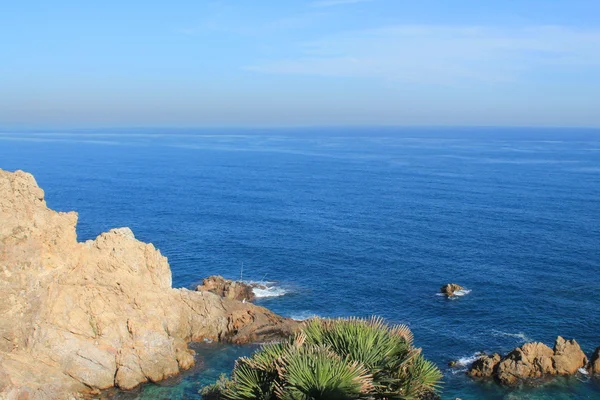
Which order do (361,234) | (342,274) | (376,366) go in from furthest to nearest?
(361,234), (342,274), (376,366)

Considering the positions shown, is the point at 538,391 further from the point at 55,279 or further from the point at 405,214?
the point at 405,214

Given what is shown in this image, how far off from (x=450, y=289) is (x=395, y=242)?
2016 cm

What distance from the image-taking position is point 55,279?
42250 millimetres

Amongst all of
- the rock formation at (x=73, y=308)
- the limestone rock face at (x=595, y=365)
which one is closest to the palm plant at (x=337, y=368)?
the rock formation at (x=73, y=308)

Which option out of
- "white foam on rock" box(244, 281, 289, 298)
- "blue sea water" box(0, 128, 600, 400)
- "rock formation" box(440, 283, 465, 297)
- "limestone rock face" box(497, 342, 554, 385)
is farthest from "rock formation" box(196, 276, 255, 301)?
"limestone rock face" box(497, 342, 554, 385)

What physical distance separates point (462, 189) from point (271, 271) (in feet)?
215

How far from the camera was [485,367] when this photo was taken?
45.4m

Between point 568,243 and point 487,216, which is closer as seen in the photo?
point 568,243

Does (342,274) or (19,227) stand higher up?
(19,227)

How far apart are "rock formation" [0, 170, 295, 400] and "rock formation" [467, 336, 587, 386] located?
23.7 m

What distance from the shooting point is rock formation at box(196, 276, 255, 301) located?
60.4m

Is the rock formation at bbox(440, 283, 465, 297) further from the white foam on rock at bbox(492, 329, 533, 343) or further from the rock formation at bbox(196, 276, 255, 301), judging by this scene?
the rock formation at bbox(196, 276, 255, 301)

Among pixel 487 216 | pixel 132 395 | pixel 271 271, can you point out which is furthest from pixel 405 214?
pixel 132 395

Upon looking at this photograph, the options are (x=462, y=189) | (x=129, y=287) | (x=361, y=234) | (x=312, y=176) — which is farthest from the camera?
(x=312, y=176)
